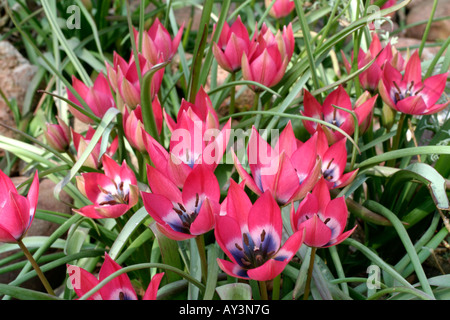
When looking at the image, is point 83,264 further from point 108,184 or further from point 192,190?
point 192,190

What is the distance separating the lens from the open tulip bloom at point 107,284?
67 centimetres

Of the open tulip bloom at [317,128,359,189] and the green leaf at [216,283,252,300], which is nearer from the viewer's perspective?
the green leaf at [216,283,252,300]

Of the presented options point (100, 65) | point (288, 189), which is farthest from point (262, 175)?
point (100, 65)

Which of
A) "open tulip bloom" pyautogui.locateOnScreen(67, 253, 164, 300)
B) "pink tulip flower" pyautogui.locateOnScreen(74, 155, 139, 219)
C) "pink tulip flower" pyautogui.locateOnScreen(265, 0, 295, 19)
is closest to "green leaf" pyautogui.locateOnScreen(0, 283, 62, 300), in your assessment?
"open tulip bloom" pyautogui.locateOnScreen(67, 253, 164, 300)

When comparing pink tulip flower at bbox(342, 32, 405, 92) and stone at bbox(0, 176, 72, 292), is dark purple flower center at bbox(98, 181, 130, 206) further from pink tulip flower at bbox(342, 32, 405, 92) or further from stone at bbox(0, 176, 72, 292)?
pink tulip flower at bbox(342, 32, 405, 92)

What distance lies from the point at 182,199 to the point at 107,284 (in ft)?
0.52

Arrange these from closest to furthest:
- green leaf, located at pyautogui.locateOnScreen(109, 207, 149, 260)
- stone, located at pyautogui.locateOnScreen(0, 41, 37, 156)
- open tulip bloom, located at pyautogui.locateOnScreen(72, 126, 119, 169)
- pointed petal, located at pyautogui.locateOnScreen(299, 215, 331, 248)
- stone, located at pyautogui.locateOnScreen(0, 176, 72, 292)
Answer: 1. pointed petal, located at pyautogui.locateOnScreen(299, 215, 331, 248)
2. green leaf, located at pyautogui.locateOnScreen(109, 207, 149, 260)
3. open tulip bloom, located at pyautogui.locateOnScreen(72, 126, 119, 169)
4. stone, located at pyautogui.locateOnScreen(0, 176, 72, 292)
5. stone, located at pyautogui.locateOnScreen(0, 41, 37, 156)

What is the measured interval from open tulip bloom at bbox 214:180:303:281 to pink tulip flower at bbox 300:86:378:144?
1.05 ft

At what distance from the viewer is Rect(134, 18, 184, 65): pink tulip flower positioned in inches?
40.3

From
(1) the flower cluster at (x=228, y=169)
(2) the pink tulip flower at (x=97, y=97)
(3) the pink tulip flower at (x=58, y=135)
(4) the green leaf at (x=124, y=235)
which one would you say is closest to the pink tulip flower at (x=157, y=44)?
(1) the flower cluster at (x=228, y=169)

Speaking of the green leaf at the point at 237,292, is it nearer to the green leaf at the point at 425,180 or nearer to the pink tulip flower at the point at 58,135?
the green leaf at the point at 425,180

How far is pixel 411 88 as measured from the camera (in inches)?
41.9

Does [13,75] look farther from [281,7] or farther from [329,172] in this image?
[329,172]

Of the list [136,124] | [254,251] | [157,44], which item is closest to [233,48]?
[157,44]
